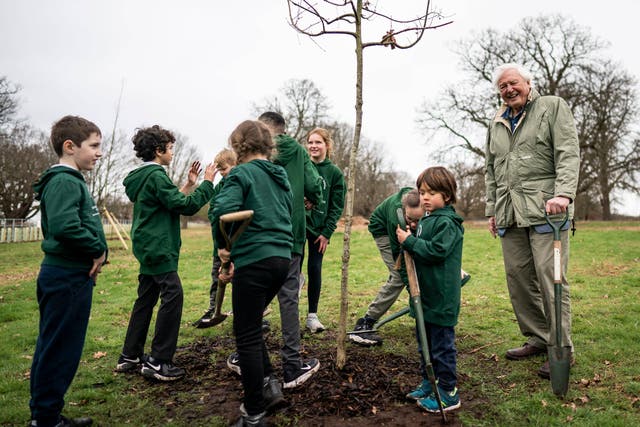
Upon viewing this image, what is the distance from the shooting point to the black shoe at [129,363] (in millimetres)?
4188

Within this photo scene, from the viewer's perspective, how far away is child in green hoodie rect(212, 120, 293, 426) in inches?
113

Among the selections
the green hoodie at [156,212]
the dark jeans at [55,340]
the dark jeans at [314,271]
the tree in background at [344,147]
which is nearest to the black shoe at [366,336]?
the dark jeans at [314,271]

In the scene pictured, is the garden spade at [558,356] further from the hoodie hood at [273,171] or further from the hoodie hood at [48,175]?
the hoodie hood at [48,175]

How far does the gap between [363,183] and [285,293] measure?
145ft

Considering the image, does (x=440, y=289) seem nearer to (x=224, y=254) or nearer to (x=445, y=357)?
(x=445, y=357)

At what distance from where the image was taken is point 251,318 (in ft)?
9.48

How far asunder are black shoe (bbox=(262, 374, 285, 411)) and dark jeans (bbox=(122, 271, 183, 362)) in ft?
3.91

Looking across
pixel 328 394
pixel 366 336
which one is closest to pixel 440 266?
pixel 328 394

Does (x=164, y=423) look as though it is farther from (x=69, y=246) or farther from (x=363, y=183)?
(x=363, y=183)

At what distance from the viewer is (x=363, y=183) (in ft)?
156

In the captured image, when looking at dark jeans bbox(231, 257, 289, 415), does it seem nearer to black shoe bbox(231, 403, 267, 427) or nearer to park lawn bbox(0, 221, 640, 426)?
black shoe bbox(231, 403, 267, 427)

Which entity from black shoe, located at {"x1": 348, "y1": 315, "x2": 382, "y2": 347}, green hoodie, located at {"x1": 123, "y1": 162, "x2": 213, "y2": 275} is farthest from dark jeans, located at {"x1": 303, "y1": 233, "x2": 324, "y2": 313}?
green hoodie, located at {"x1": 123, "y1": 162, "x2": 213, "y2": 275}

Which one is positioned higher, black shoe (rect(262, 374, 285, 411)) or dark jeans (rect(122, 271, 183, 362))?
dark jeans (rect(122, 271, 183, 362))

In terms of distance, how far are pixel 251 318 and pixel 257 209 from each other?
0.71 m
